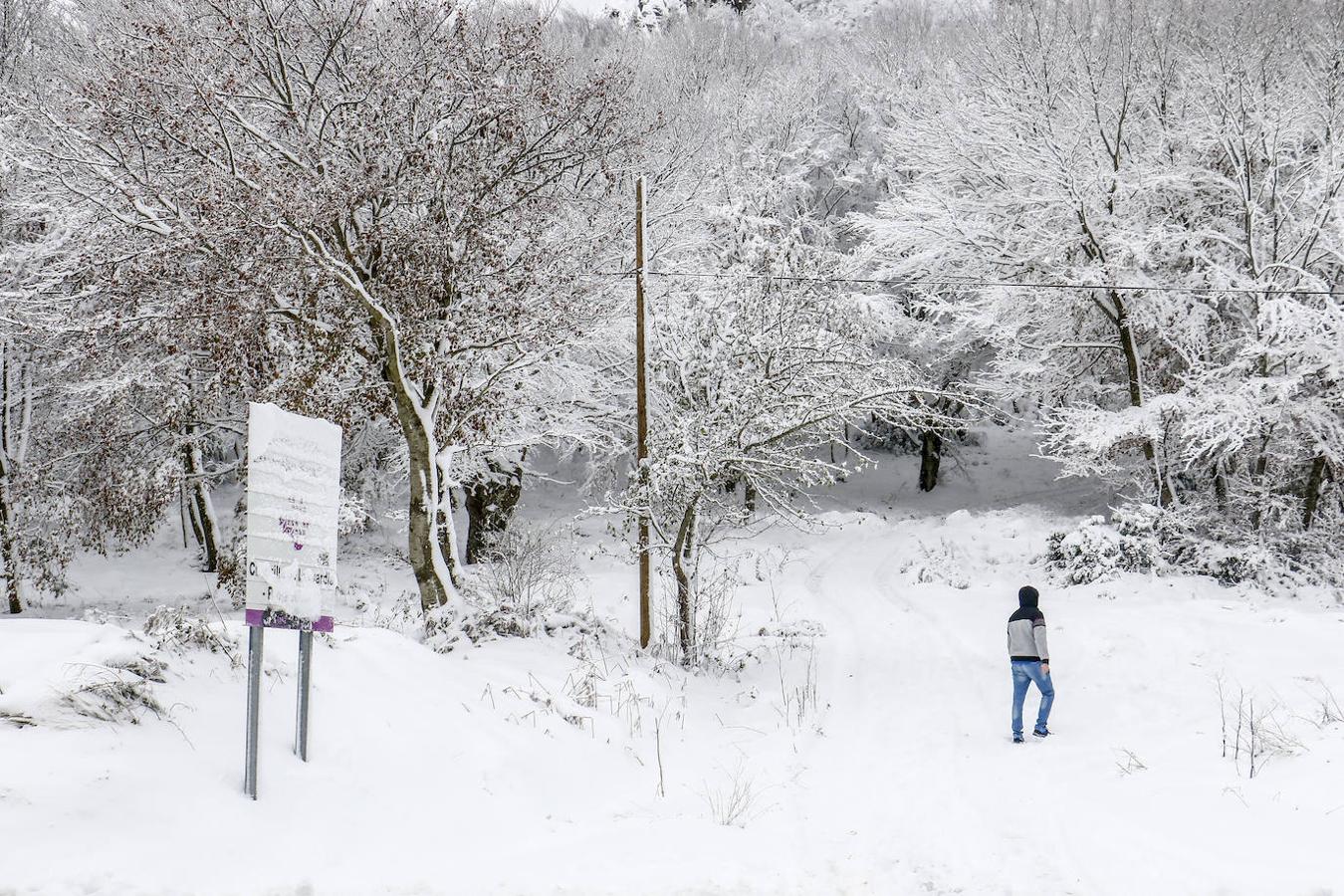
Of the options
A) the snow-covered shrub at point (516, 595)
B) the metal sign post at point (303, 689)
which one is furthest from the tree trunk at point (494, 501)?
the metal sign post at point (303, 689)

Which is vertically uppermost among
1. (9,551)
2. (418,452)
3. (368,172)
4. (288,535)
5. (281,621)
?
(368,172)

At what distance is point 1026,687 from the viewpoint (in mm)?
8750

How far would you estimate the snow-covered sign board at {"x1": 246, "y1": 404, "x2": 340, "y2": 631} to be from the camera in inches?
197

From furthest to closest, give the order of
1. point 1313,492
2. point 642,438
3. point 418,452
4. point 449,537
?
point 1313,492, point 449,537, point 642,438, point 418,452

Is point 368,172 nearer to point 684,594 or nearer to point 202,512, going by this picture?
point 684,594

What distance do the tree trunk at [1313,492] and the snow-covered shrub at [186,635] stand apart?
59.8ft

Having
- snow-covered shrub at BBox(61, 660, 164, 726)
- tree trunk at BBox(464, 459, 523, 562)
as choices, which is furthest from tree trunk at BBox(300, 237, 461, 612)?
tree trunk at BBox(464, 459, 523, 562)

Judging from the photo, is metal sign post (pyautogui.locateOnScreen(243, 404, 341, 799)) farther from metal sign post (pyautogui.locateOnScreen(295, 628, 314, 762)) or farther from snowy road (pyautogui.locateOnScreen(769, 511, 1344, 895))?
snowy road (pyautogui.locateOnScreen(769, 511, 1344, 895))

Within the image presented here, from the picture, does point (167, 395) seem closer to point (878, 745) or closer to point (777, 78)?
point (878, 745)

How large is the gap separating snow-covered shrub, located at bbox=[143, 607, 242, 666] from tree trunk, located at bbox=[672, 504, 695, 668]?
19.7 feet

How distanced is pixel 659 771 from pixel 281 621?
137 inches

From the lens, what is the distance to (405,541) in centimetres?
2311

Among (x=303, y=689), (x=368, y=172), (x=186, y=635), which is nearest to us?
(x=303, y=689)

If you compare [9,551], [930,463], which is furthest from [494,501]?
[930,463]
